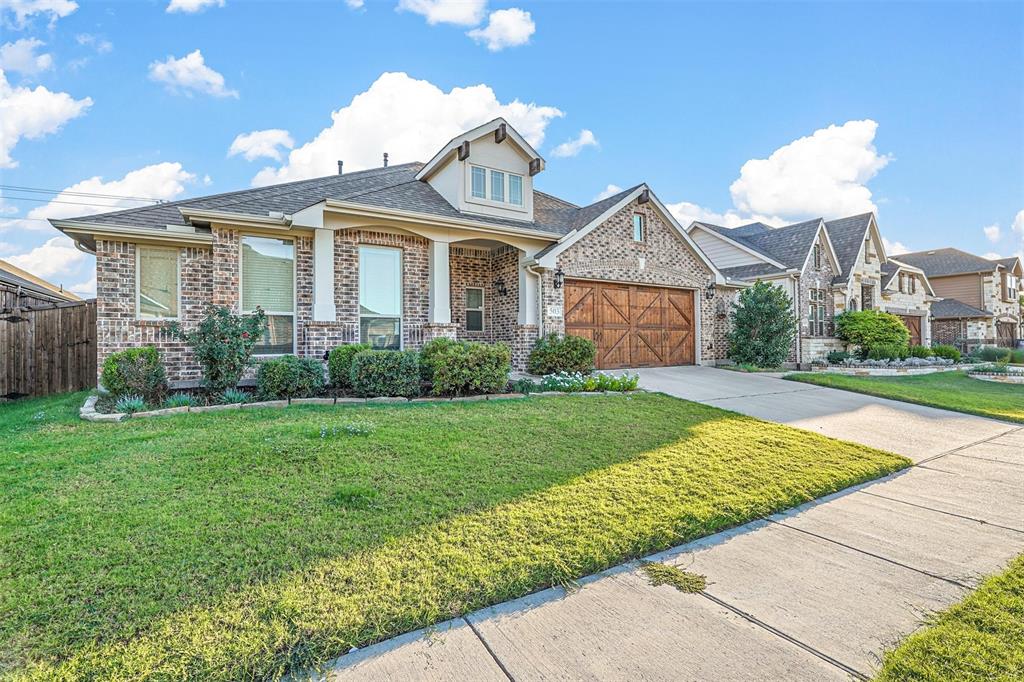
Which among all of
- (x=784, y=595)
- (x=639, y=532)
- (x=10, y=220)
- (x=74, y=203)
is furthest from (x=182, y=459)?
(x=10, y=220)

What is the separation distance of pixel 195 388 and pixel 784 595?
925 cm

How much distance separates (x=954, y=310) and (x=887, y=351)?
16915 mm

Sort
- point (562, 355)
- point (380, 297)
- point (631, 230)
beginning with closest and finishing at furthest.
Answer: point (380, 297)
point (562, 355)
point (631, 230)

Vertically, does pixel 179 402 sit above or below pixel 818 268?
below

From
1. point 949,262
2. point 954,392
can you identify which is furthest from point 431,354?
point 949,262

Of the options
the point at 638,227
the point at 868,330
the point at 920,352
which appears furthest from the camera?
the point at 920,352

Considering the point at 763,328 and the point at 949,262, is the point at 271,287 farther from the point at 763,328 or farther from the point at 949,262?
the point at 949,262

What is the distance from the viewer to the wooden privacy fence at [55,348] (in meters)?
10.4

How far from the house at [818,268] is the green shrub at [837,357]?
0.78 feet

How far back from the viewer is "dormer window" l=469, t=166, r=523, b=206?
38.2ft

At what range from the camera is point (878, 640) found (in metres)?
2.19

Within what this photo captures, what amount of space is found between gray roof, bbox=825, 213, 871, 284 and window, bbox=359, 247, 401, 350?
1731 centimetres

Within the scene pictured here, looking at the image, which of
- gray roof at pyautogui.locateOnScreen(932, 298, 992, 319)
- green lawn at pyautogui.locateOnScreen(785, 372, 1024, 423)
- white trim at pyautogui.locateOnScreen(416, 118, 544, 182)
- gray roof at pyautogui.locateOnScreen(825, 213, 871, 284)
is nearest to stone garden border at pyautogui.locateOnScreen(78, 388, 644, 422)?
green lawn at pyautogui.locateOnScreen(785, 372, 1024, 423)

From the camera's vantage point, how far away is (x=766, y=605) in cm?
246
